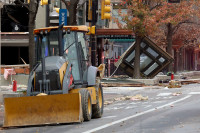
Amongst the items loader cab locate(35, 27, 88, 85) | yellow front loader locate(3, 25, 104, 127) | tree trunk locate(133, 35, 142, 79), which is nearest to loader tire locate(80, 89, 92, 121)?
yellow front loader locate(3, 25, 104, 127)

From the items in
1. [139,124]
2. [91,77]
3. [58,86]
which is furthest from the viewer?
[91,77]

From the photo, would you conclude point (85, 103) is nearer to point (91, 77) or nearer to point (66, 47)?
point (91, 77)

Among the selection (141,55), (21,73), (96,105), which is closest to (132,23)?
(141,55)

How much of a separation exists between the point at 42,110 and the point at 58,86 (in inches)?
34.1

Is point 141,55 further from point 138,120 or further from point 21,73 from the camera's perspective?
point 138,120

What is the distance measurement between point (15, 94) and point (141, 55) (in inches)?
826

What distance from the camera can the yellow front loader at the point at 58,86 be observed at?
15.6m

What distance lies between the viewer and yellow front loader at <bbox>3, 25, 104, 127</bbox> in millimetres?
15625

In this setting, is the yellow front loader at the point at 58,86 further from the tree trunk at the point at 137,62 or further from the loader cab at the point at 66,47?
the tree trunk at the point at 137,62

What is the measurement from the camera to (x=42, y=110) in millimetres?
15633

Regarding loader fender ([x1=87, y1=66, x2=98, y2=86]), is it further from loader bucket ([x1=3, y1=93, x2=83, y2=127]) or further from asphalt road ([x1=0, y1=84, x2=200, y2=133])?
loader bucket ([x1=3, y1=93, x2=83, y2=127])

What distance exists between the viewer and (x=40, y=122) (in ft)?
51.0

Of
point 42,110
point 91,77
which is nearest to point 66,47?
point 91,77

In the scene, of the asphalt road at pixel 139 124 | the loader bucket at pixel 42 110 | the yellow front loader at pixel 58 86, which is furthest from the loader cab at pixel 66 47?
the loader bucket at pixel 42 110
